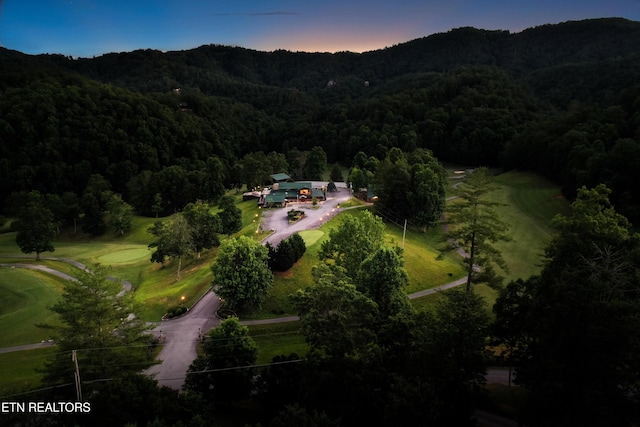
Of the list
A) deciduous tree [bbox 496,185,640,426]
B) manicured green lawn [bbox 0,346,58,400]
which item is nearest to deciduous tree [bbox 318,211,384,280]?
deciduous tree [bbox 496,185,640,426]

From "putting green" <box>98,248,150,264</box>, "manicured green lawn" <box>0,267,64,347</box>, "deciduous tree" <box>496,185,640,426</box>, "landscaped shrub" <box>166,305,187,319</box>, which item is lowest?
"putting green" <box>98,248,150,264</box>

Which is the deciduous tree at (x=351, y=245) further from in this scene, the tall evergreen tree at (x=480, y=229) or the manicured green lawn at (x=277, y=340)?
the tall evergreen tree at (x=480, y=229)

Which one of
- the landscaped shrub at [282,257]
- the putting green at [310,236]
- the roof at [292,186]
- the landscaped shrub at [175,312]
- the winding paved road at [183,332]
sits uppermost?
the roof at [292,186]

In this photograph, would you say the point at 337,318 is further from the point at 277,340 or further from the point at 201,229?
the point at 201,229

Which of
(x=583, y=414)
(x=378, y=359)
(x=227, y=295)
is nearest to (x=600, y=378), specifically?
(x=583, y=414)

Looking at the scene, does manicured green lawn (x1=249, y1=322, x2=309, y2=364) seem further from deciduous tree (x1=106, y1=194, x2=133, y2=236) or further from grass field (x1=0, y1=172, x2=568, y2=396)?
deciduous tree (x1=106, y1=194, x2=133, y2=236)

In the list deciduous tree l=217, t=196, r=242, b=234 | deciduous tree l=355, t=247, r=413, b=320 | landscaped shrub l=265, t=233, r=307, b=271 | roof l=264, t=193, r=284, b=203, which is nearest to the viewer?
deciduous tree l=355, t=247, r=413, b=320

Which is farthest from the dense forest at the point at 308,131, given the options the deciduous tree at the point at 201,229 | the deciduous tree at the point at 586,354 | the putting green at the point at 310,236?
the deciduous tree at the point at 586,354

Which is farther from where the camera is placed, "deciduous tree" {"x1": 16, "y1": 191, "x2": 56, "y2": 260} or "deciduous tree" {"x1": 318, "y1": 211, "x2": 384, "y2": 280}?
"deciduous tree" {"x1": 16, "y1": 191, "x2": 56, "y2": 260}

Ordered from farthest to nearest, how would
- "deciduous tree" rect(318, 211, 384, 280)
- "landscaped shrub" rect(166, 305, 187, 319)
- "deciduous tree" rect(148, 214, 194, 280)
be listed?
"deciduous tree" rect(148, 214, 194, 280), "deciduous tree" rect(318, 211, 384, 280), "landscaped shrub" rect(166, 305, 187, 319)
